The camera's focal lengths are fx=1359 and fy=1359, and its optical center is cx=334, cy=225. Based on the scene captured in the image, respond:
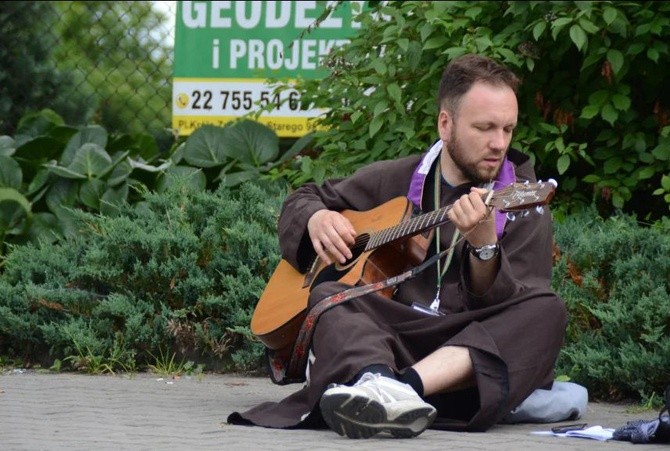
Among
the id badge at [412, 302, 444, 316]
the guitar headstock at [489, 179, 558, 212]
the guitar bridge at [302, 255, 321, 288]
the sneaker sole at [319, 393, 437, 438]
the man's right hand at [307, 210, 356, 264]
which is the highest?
the guitar headstock at [489, 179, 558, 212]

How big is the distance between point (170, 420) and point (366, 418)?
0.93 m

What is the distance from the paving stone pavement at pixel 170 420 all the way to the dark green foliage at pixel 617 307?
0.15 meters

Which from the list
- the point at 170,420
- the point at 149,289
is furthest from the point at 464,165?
the point at 149,289

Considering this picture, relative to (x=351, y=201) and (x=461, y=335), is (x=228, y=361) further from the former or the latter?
(x=461, y=335)

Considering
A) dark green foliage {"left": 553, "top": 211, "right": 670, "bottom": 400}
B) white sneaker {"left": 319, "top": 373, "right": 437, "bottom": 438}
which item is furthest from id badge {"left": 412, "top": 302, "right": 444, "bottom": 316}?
dark green foliage {"left": 553, "top": 211, "right": 670, "bottom": 400}

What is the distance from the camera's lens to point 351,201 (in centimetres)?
514

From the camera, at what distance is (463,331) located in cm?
451

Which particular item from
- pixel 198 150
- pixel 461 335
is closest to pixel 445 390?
pixel 461 335

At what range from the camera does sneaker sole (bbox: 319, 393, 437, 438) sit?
13.5 ft

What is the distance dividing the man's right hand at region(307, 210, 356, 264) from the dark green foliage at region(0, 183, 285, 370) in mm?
1219

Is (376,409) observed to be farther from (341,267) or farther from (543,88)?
(543,88)

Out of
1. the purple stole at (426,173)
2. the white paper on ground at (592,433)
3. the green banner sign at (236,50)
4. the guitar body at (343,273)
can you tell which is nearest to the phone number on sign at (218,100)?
the green banner sign at (236,50)

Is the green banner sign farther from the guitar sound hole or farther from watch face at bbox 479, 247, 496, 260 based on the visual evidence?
watch face at bbox 479, 247, 496, 260

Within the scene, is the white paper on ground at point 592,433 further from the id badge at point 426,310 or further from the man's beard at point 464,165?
the man's beard at point 464,165
